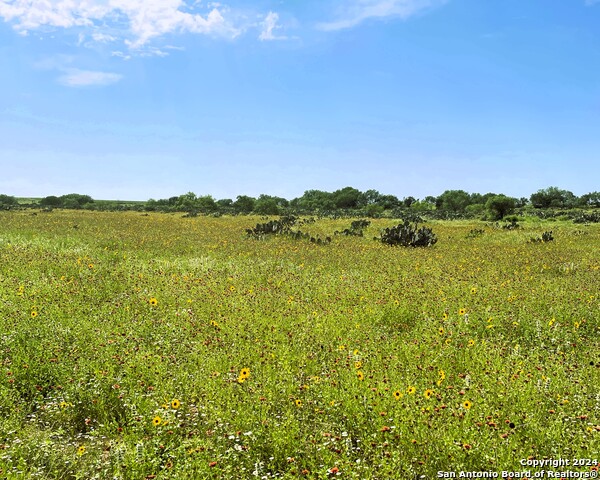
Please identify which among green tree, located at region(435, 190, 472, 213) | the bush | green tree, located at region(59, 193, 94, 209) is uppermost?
green tree, located at region(435, 190, 472, 213)

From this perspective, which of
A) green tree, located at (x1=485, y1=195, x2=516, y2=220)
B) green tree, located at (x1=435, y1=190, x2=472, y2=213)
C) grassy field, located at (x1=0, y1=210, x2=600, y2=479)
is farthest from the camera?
green tree, located at (x1=435, y1=190, x2=472, y2=213)

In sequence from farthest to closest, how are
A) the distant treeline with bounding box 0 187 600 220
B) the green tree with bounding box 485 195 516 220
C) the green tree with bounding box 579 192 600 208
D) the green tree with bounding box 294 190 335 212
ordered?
1. the green tree with bounding box 294 190 335 212
2. the green tree with bounding box 579 192 600 208
3. the distant treeline with bounding box 0 187 600 220
4. the green tree with bounding box 485 195 516 220

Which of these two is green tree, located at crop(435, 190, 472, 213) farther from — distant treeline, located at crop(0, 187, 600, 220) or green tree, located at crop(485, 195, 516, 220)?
green tree, located at crop(485, 195, 516, 220)

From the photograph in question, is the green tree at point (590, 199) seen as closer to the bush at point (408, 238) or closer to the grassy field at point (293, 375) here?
the bush at point (408, 238)

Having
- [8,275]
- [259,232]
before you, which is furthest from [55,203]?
[8,275]

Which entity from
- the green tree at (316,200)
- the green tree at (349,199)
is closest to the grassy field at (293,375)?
the green tree at (316,200)

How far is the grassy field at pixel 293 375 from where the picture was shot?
3.80 meters

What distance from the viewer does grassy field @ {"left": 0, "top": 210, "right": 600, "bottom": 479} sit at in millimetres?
3799

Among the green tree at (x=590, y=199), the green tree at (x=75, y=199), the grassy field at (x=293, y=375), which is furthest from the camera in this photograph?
the green tree at (x=75, y=199)

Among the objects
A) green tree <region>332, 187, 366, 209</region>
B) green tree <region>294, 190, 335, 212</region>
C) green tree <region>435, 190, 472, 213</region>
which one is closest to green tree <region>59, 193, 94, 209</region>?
green tree <region>294, 190, 335, 212</region>

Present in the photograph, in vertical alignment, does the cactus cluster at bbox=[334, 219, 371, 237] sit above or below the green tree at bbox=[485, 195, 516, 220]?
below

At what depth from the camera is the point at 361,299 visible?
8.55m

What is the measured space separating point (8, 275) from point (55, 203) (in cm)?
8711

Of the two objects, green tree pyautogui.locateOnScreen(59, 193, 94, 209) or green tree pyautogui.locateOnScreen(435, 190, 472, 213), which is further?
green tree pyautogui.locateOnScreen(435, 190, 472, 213)
